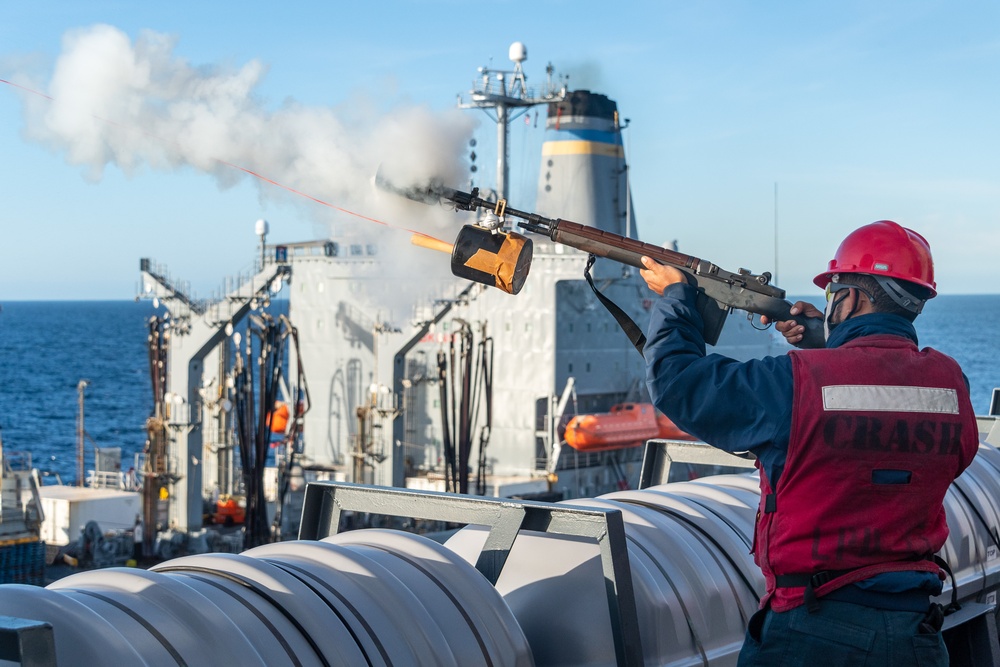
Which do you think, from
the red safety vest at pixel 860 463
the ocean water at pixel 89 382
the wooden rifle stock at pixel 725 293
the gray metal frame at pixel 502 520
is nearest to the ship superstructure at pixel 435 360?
the ocean water at pixel 89 382

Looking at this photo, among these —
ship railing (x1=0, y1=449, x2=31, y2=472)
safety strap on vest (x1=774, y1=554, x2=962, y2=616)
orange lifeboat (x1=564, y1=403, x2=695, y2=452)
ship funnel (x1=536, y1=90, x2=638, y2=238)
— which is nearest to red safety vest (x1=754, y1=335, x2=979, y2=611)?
safety strap on vest (x1=774, y1=554, x2=962, y2=616)

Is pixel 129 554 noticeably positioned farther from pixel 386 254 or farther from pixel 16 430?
pixel 16 430

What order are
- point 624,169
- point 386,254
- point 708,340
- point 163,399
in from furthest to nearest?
1. point 624,169
2. point 386,254
3. point 163,399
4. point 708,340

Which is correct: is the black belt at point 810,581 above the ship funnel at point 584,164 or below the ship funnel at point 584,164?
below

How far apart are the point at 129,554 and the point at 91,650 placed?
25642 mm

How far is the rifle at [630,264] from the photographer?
4887 millimetres

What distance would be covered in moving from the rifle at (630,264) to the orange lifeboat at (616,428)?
26727 millimetres

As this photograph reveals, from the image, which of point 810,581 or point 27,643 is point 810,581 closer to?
point 810,581

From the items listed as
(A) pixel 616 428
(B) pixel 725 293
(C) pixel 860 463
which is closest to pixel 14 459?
(A) pixel 616 428

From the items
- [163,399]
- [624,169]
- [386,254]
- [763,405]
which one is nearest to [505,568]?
[763,405]

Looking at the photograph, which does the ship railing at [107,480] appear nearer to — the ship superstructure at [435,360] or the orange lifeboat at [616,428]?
the ship superstructure at [435,360]

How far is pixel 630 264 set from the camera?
17.6 ft

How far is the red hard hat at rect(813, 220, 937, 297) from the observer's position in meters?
4.35

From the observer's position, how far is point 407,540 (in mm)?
5340
